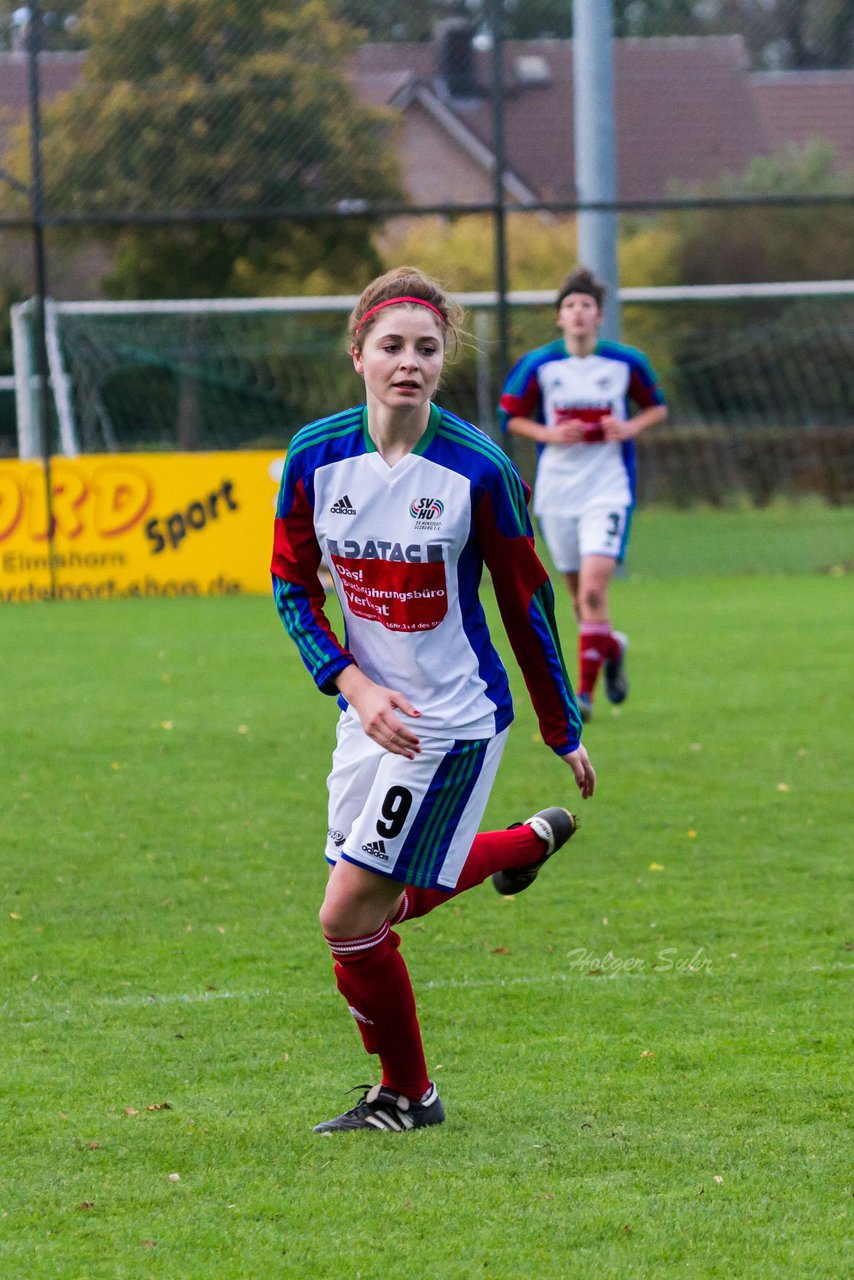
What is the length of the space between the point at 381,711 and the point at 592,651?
5.39 m

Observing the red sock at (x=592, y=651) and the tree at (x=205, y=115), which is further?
the tree at (x=205, y=115)

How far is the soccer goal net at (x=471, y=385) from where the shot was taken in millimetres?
19344

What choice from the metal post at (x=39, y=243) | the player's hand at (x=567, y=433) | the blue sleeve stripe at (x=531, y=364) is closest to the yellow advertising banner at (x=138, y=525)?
the metal post at (x=39, y=243)

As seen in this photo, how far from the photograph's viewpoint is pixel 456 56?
1641 centimetres

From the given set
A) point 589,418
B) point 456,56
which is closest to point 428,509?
point 589,418

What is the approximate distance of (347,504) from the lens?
141 inches

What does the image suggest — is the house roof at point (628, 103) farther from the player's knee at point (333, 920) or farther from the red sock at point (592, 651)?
the player's knee at point (333, 920)

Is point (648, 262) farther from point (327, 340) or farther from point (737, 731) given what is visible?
point (737, 731)

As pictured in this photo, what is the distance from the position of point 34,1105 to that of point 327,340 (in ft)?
62.7

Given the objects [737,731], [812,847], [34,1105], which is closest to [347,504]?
[34,1105]

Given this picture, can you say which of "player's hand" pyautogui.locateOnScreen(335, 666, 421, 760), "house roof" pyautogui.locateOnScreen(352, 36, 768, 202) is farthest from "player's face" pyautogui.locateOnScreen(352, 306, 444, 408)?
"house roof" pyautogui.locateOnScreen(352, 36, 768, 202)

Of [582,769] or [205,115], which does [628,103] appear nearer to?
[205,115]

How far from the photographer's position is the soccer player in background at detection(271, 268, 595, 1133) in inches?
140

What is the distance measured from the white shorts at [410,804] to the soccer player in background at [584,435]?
528 centimetres
